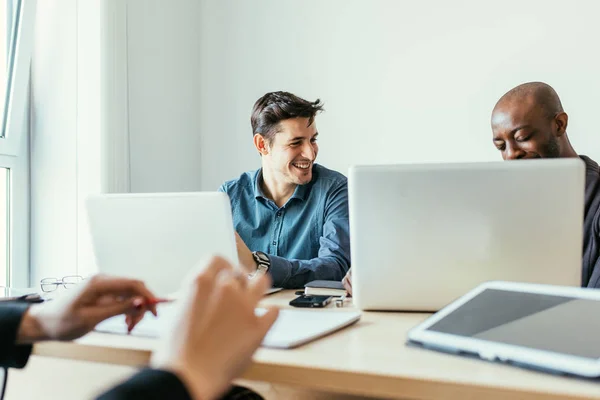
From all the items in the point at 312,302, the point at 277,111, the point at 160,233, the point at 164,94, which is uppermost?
the point at 164,94

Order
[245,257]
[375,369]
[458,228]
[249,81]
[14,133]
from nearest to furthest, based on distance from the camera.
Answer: [375,369] → [458,228] → [245,257] → [14,133] → [249,81]

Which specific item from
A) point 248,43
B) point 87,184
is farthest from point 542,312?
point 248,43

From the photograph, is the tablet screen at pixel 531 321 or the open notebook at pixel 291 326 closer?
the tablet screen at pixel 531 321

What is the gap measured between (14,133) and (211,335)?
2.00 metres

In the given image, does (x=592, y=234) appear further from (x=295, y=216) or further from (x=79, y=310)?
(x=79, y=310)

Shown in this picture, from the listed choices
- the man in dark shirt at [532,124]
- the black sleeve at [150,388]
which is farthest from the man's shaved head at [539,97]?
the black sleeve at [150,388]

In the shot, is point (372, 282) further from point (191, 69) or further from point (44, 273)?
point (191, 69)

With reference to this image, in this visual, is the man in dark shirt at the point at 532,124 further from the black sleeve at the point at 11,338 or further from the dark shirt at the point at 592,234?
the black sleeve at the point at 11,338

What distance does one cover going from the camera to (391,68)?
8.63 feet

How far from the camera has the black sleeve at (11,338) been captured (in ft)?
2.50

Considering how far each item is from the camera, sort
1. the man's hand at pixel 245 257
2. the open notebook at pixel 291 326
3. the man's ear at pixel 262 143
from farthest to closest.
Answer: the man's ear at pixel 262 143, the man's hand at pixel 245 257, the open notebook at pixel 291 326

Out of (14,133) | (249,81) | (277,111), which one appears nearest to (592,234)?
(277,111)

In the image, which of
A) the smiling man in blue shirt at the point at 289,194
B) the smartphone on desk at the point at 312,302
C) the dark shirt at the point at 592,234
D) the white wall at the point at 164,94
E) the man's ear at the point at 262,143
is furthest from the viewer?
the white wall at the point at 164,94

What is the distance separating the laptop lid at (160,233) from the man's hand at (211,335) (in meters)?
0.57
